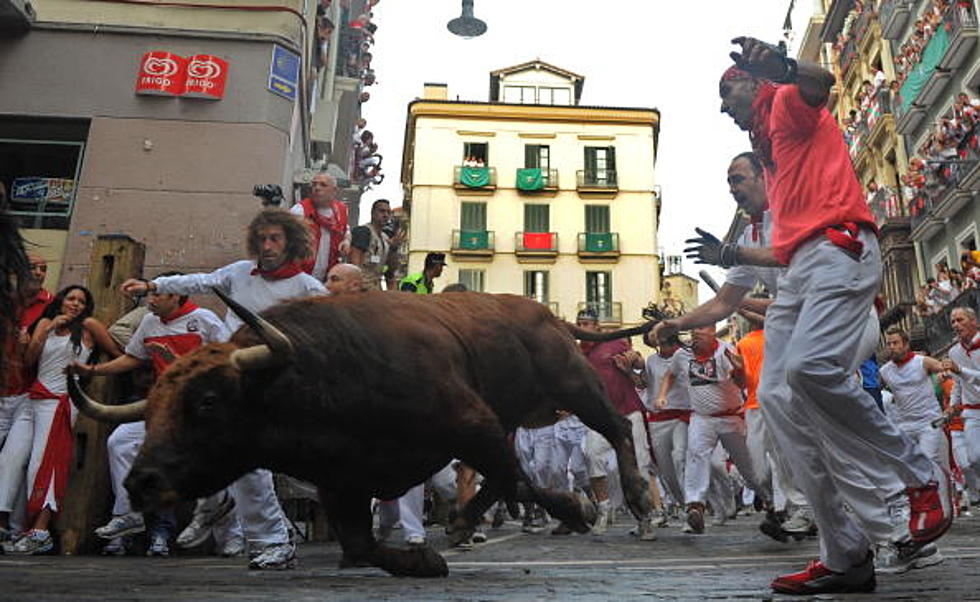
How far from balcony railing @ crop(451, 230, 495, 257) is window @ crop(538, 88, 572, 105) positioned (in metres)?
9.61

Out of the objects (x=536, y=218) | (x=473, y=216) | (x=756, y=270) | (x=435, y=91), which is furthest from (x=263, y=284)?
(x=435, y=91)

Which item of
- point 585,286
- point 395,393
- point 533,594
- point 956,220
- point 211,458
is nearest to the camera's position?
point 533,594

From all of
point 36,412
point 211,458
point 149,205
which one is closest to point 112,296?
point 36,412

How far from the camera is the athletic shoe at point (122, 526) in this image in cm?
607

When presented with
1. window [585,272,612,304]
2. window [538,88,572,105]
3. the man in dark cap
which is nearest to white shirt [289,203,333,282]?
the man in dark cap

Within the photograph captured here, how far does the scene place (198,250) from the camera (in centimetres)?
1092

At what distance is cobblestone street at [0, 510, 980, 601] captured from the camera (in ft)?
10.0

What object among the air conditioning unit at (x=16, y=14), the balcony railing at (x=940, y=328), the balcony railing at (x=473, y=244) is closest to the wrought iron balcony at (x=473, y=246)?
the balcony railing at (x=473, y=244)

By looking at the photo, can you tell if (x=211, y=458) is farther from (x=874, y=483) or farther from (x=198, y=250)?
(x=198, y=250)

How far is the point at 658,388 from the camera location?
9.41 m

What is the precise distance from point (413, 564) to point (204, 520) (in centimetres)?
308

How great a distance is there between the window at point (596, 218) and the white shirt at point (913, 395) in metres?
34.7

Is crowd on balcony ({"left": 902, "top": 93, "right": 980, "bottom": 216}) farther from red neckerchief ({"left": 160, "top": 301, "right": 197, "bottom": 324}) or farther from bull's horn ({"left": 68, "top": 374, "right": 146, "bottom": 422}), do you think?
bull's horn ({"left": 68, "top": 374, "right": 146, "bottom": 422})

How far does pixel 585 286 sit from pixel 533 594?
40380 millimetres
